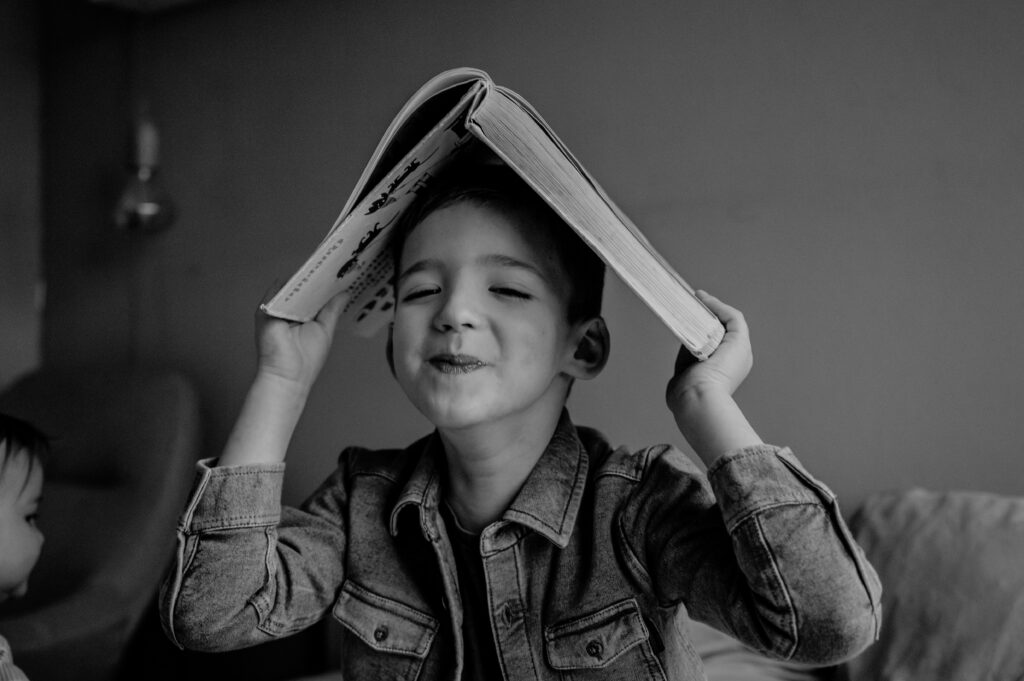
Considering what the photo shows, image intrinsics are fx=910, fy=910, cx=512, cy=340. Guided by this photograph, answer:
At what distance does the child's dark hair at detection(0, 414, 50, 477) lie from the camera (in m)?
1.18

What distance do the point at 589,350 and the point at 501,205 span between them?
0.59 feet

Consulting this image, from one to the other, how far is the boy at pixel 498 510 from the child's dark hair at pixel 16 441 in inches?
19.3

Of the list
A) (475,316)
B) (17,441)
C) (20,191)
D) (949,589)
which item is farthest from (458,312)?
(20,191)

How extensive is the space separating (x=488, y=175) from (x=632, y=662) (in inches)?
18.1

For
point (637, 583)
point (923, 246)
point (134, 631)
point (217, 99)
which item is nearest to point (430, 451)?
point (637, 583)

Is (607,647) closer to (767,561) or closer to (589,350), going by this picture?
(767,561)

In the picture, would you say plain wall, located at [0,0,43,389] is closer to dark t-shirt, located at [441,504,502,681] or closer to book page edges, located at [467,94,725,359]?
dark t-shirt, located at [441,504,502,681]

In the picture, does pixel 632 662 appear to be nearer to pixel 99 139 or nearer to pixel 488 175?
pixel 488 175

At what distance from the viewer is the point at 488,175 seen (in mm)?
852

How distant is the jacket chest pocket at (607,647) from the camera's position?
79 cm

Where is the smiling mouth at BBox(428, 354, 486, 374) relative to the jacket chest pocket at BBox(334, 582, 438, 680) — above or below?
above

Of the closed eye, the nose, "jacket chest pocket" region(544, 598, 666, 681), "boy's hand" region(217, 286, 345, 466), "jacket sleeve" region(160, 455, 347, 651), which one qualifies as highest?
the closed eye

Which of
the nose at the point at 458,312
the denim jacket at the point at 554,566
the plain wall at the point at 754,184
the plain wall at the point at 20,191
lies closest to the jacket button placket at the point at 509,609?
the denim jacket at the point at 554,566

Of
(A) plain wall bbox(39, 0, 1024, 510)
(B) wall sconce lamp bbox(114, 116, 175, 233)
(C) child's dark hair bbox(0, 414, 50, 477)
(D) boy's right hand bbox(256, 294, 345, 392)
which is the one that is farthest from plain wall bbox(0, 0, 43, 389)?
(D) boy's right hand bbox(256, 294, 345, 392)
